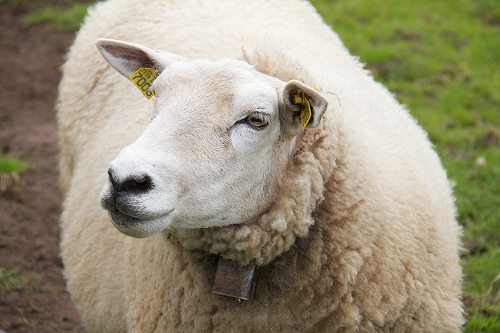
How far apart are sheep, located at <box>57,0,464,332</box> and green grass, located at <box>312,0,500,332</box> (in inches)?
52.1

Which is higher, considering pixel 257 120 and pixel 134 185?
pixel 257 120

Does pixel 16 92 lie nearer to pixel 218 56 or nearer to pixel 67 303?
pixel 67 303

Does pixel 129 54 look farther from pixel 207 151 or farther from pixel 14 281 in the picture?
pixel 14 281

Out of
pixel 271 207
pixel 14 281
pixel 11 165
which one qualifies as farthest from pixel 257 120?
pixel 11 165

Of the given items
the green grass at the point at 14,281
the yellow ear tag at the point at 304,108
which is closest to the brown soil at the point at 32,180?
the green grass at the point at 14,281

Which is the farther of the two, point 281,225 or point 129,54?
point 129,54

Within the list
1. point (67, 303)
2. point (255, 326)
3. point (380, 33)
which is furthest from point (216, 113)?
point (380, 33)

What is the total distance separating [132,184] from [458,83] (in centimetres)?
463

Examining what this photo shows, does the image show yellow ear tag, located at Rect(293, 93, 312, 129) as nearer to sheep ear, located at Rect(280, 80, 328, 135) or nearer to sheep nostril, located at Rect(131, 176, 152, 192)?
sheep ear, located at Rect(280, 80, 328, 135)

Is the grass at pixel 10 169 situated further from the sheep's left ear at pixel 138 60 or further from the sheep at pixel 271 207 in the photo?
the sheep's left ear at pixel 138 60

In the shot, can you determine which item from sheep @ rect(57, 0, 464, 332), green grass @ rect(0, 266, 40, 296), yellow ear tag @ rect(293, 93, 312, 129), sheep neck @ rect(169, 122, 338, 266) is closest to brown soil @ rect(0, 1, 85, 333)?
green grass @ rect(0, 266, 40, 296)

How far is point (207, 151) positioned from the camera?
2.06 m

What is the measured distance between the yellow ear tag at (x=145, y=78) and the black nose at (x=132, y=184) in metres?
0.76

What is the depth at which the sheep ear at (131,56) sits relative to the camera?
8.18 ft
